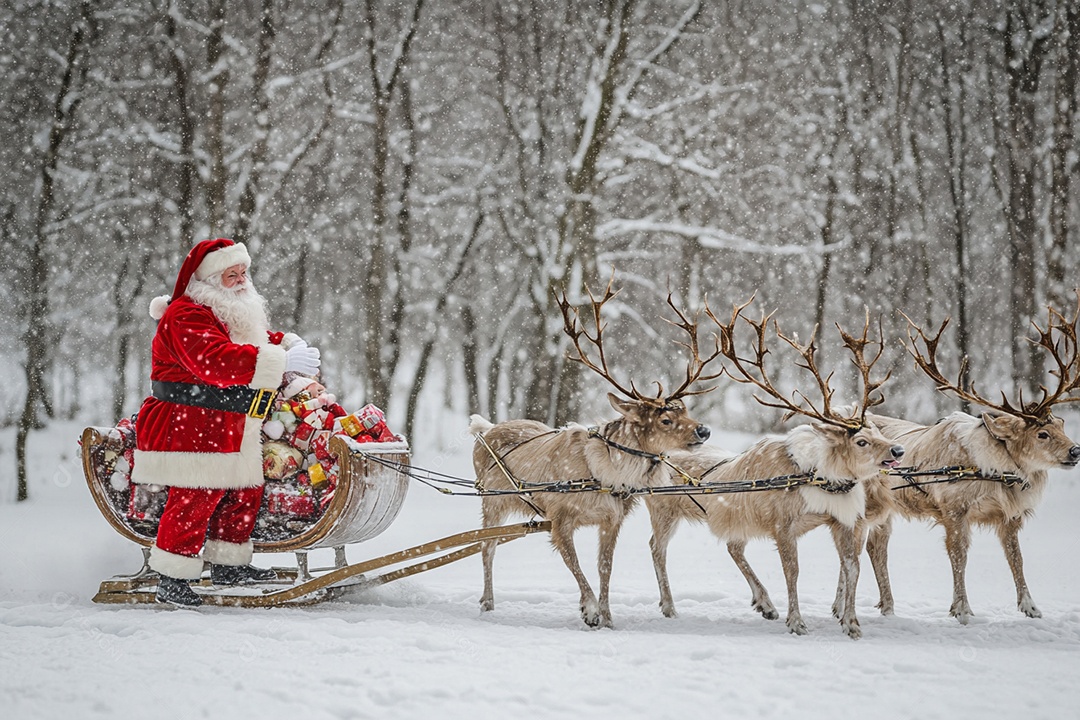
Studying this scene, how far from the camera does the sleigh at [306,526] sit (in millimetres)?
5652

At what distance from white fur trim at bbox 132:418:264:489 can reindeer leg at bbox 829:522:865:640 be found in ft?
12.4

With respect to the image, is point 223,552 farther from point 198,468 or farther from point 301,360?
point 301,360

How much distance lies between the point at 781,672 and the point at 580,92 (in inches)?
430

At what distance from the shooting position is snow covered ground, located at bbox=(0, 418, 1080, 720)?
368cm

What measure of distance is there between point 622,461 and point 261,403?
7.78 ft

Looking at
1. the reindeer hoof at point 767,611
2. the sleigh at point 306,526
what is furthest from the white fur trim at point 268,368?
the reindeer hoof at point 767,611

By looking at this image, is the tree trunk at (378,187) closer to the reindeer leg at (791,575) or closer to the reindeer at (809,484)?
the reindeer at (809,484)

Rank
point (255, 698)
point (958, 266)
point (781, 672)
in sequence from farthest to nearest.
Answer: point (958, 266) → point (781, 672) → point (255, 698)

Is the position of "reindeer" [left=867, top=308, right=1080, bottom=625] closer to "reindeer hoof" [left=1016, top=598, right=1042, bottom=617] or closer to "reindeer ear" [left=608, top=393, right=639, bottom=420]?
"reindeer hoof" [left=1016, top=598, right=1042, bottom=617]

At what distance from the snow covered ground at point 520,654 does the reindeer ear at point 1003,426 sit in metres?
1.25

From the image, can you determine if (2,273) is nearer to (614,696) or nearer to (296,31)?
(296,31)

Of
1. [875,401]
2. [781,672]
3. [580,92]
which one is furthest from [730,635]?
[580,92]

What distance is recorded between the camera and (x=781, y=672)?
13.8 feet

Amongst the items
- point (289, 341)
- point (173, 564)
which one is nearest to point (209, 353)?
point (289, 341)
